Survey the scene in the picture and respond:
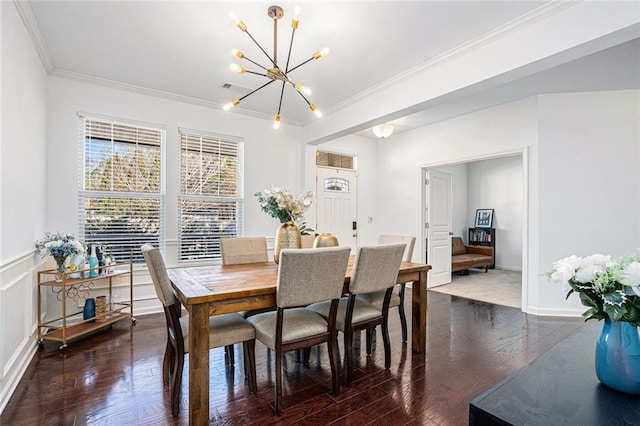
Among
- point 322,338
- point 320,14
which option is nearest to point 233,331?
point 322,338

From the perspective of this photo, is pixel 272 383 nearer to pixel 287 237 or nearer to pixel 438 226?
pixel 287 237

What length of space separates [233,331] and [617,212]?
4588 mm

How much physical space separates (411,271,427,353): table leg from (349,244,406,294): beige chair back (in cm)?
55

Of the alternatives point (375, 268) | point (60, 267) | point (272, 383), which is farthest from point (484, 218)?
point (60, 267)

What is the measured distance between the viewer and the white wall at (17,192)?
2119 mm

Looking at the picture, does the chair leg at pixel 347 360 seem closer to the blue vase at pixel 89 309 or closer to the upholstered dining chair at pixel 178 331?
the upholstered dining chair at pixel 178 331

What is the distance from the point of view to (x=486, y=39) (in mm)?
2701

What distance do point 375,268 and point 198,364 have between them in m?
1.31

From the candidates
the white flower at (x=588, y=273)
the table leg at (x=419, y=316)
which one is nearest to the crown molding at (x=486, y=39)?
the table leg at (x=419, y=316)

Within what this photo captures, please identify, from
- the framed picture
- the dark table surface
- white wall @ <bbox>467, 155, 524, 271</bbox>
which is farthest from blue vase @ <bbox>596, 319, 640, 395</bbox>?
the framed picture

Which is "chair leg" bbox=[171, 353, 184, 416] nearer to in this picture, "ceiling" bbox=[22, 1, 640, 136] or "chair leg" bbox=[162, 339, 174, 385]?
"chair leg" bbox=[162, 339, 174, 385]

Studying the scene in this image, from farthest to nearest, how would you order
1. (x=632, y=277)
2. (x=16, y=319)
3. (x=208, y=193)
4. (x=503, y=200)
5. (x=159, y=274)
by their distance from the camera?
(x=503, y=200), (x=208, y=193), (x=16, y=319), (x=159, y=274), (x=632, y=277)

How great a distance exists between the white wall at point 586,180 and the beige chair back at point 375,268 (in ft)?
9.13

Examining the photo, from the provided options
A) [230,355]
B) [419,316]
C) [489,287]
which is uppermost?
[419,316]
